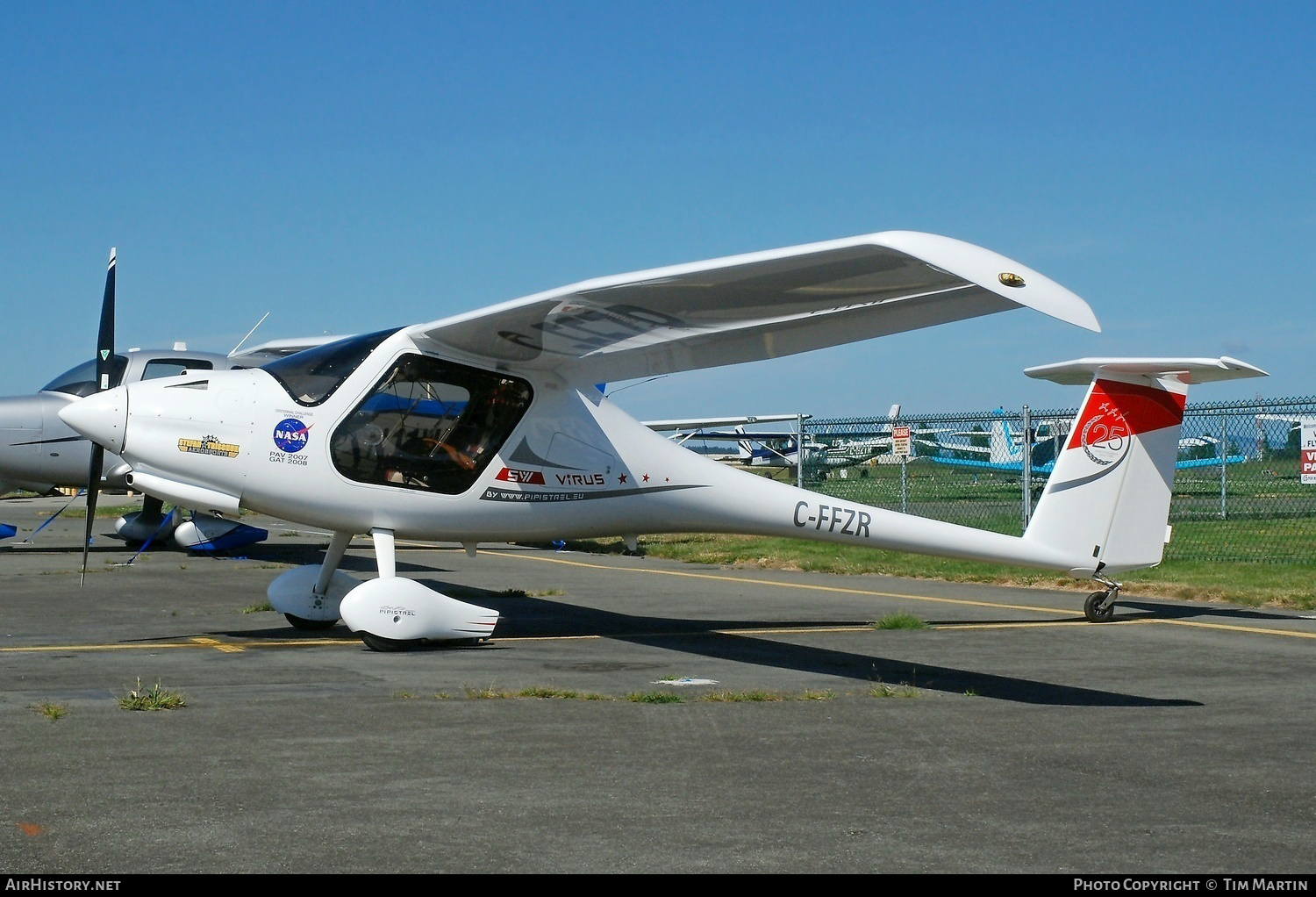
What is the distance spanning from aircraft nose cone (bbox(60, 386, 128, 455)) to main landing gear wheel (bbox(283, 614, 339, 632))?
2.12 m

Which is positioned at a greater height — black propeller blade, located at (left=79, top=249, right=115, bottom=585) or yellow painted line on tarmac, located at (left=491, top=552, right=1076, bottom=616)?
black propeller blade, located at (left=79, top=249, right=115, bottom=585)

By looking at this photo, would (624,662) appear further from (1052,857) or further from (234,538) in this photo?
(234,538)

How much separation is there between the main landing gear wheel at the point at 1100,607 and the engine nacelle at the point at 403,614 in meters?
5.61

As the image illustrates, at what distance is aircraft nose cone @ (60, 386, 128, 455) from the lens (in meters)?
9.20

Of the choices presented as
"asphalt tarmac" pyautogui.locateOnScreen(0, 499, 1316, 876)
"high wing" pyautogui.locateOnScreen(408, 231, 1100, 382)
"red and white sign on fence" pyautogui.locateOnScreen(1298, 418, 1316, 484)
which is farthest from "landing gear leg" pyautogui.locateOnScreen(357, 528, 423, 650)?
"red and white sign on fence" pyautogui.locateOnScreen(1298, 418, 1316, 484)

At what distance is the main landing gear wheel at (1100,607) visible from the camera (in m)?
11.4

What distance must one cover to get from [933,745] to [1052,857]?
1.95 m

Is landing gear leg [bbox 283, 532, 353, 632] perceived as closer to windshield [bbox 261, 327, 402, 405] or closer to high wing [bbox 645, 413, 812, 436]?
windshield [bbox 261, 327, 402, 405]

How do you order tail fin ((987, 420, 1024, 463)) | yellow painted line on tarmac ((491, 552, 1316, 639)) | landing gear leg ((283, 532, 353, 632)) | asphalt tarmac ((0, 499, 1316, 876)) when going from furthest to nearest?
1. tail fin ((987, 420, 1024, 463))
2. yellow painted line on tarmac ((491, 552, 1316, 639))
3. landing gear leg ((283, 532, 353, 632))
4. asphalt tarmac ((0, 499, 1316, 876))

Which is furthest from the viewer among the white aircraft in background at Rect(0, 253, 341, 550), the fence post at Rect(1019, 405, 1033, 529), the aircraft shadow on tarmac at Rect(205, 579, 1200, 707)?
the fence post at Rect(1019, 405, 1033, 529)

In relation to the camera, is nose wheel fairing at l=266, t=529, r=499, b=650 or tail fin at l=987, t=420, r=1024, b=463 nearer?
nose wheel fairing at l=266, t=529, r=499, b=650

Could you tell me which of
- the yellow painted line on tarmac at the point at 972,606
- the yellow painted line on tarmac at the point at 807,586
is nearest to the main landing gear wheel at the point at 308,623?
the yellow painted line on tarmac at the point at 972,606

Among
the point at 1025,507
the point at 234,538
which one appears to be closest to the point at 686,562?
the point at 1025,507

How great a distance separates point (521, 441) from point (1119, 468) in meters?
5.30
